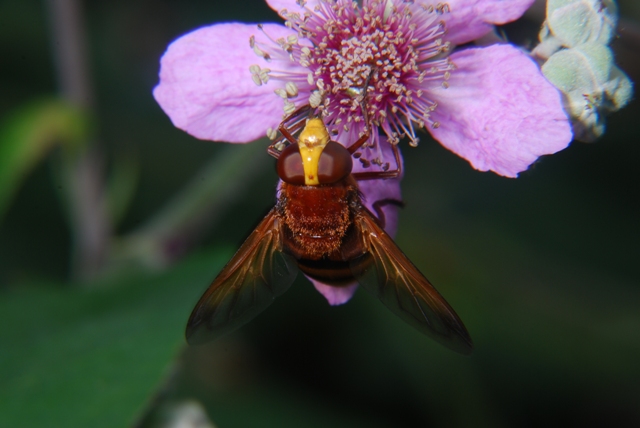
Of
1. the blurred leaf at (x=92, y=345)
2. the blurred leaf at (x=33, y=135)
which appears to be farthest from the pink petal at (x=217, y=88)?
the blurred leaf at (x=33, y=135)

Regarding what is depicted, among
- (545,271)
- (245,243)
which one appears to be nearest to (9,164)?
(245,243)

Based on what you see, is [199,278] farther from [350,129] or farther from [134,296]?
[350,129]

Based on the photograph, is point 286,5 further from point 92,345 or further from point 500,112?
point 92,345

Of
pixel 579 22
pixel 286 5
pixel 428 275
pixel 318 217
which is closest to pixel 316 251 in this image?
pixel 318 217

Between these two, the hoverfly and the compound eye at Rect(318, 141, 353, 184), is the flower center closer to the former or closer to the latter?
the hoverfly

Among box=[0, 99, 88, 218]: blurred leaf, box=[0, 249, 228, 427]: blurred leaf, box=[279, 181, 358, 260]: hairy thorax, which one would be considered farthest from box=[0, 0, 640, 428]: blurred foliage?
box=[279, 181, 358, 260]: hairy thorax

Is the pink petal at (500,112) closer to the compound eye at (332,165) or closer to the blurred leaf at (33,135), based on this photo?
the compound eye at (332,165)
